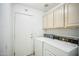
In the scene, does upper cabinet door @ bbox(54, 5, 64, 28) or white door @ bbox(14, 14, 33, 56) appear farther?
upper cabinet door @ bbox(54, 5, 64, 28)

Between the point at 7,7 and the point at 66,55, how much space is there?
3.71ft

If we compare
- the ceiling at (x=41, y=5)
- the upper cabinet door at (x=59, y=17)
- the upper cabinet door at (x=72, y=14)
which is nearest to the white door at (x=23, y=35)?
the ceiling at (x=41, y=5)

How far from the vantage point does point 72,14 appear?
118 cm

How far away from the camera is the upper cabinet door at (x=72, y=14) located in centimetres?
113

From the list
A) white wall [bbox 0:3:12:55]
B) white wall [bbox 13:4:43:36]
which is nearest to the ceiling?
white wall [bbox 13:4:43:36]

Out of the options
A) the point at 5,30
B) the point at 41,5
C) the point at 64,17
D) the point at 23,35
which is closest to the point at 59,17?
the point at 64,17

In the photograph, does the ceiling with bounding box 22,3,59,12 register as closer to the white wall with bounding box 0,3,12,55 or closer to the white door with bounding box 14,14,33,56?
the white door with bounding box 14,14,33,56

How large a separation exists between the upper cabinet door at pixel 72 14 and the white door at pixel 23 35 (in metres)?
0.63

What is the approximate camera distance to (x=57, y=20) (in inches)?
55.8

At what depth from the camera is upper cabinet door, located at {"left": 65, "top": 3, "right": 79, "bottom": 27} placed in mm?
1132

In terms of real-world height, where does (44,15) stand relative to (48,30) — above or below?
above

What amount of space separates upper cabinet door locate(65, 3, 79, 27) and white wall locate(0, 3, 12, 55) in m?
0.94

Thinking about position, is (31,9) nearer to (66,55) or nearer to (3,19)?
(3,19)

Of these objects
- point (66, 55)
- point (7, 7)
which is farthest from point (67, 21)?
point (7, 7)
